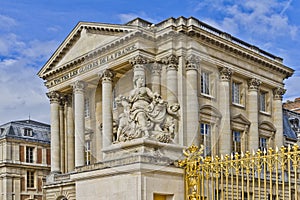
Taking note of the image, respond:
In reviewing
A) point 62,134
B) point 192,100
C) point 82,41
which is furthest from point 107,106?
point 62,134

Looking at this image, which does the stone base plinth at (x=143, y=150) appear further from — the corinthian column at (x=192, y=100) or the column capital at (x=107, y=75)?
the column capital at (x=107, y=75)

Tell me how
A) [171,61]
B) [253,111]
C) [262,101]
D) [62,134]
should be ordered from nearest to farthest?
[171,61] → [253,111] → [262,101] → [62,134]

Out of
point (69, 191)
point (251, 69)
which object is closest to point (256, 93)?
point (251, 69)

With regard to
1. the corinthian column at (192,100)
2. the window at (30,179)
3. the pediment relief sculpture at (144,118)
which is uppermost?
the corinthian column at (192,100)

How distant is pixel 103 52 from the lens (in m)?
35.2

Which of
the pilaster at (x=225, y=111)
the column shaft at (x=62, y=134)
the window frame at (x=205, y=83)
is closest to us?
the pilaster at (x=225, y=111)

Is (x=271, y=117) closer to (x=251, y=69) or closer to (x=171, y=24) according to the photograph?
(x=251, y=69)

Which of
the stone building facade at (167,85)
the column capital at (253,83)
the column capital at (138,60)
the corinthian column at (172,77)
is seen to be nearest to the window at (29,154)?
the stone building facade at (167,85)

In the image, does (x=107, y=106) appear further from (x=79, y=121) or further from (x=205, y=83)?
(x=205, y=83)

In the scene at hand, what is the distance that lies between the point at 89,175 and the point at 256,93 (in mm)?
22680

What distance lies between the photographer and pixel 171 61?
31.8 m

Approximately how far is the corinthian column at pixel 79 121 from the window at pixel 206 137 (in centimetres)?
Result: 838

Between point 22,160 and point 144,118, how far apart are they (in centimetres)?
3494

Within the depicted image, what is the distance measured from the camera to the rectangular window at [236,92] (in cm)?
3634
